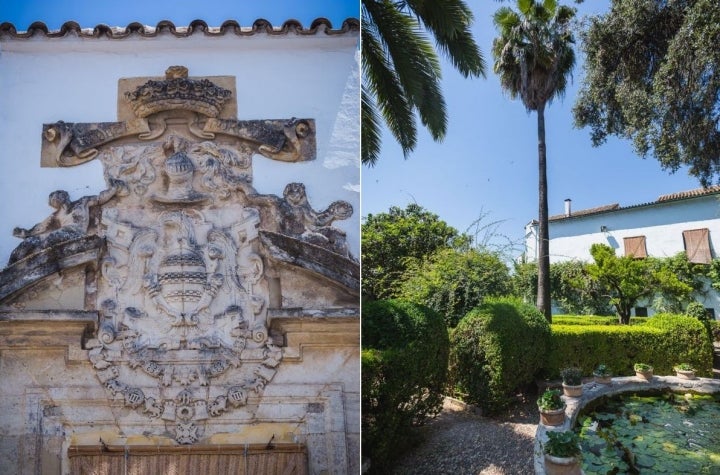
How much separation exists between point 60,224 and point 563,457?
4438 millimetres

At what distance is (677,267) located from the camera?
21.3 meters

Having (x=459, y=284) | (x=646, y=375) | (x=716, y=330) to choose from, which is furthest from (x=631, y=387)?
(x=716, y=330)

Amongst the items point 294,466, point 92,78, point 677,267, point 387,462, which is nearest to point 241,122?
point 92,78

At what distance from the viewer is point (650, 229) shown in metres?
24.2

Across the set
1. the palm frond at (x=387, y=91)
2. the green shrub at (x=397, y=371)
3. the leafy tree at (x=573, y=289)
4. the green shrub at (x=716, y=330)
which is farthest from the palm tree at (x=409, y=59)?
the leafy tree at (x=573, y=289)

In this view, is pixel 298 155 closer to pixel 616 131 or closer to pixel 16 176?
pixel 16 176

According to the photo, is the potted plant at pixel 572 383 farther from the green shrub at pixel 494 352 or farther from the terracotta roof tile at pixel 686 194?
the terracotta roof tile at pixel 686 194

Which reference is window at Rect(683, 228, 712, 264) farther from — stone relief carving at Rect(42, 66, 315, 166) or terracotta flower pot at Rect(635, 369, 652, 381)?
stone relief carving at Rect(42, 66, 315, 166)

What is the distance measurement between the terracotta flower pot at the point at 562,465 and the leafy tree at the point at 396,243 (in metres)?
8.13

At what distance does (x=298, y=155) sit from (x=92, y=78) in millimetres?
1507

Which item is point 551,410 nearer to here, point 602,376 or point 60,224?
point 602,376

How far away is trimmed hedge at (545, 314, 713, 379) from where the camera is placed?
9289 millimetres

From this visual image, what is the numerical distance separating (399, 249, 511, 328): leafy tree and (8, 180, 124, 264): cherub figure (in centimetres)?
Result: 625

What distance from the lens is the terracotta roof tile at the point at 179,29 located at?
144 inches
